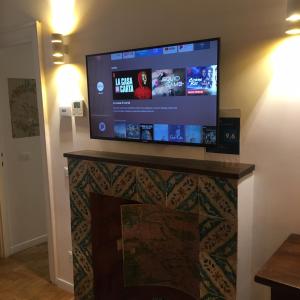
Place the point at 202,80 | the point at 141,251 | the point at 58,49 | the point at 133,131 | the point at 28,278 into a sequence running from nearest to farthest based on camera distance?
1. the point at 202,80
2. the point at 133,131
3. the point at 141,251
4. the point at 58,49
5. the point at 28,278

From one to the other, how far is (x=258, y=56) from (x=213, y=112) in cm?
38

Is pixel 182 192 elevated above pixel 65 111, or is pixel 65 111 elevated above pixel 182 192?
pixel 65 111

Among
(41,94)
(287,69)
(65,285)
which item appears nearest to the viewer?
(287,69)

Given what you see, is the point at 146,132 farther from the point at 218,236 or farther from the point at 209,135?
the point at 218,236

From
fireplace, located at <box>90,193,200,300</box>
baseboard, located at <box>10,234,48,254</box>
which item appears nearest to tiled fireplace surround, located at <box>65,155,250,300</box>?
fireplace, located at <box>90,193,200,300</box>

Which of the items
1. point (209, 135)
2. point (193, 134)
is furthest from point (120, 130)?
point (209, 135)

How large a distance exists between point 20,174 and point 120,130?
1.94 metres

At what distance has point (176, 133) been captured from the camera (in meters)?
2.00

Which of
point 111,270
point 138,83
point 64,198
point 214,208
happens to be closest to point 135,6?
point 138,83

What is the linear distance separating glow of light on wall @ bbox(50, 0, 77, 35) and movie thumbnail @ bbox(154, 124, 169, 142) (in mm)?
1127

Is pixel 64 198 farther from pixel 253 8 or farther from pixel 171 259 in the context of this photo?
pixel 253 8

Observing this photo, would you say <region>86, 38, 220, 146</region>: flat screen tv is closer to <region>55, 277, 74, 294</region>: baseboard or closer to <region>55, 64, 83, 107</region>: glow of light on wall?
<region>55, 64, 83, 107</region>: glow of light on wall

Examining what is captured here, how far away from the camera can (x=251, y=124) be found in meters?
1.81

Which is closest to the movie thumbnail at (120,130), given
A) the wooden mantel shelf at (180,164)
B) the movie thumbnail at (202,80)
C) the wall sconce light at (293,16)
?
the wooden mantel shelf at (180,164)
